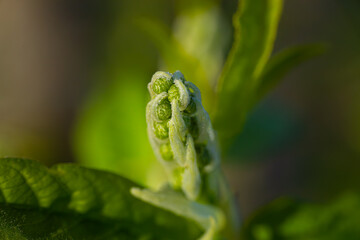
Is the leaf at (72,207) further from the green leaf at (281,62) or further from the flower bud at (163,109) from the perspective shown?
the green leaf at (281,62)

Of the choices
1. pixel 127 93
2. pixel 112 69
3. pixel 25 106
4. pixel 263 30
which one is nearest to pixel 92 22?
pixel 25 106

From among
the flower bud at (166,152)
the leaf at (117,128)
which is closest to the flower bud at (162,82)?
the flower bud at (166,152)

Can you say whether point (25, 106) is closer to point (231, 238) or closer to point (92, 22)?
point (92, 22)

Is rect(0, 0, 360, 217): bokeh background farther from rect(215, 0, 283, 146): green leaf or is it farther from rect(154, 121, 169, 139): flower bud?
rect(154, 121, 169, 139): flower bud

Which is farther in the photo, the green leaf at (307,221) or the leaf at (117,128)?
the leaf at (117,128)

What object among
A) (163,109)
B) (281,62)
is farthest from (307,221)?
(163,109)

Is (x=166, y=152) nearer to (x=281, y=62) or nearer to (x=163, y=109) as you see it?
(x=163, y=109)
